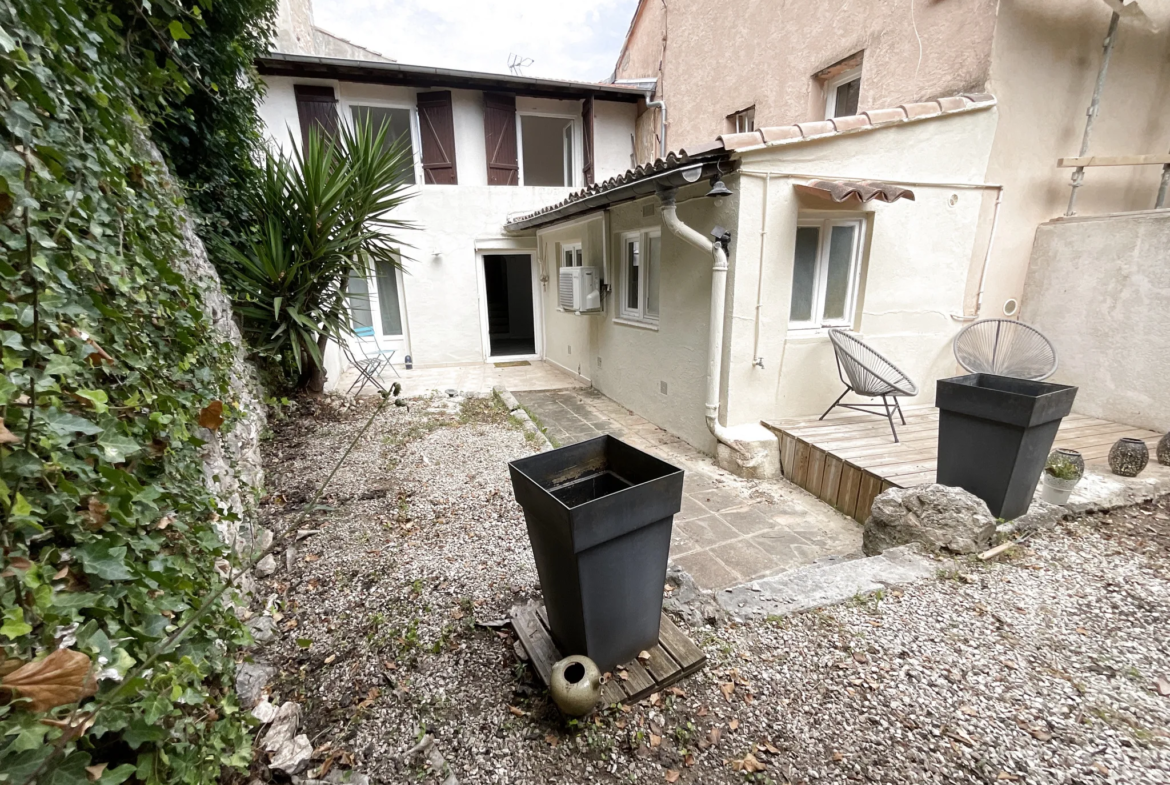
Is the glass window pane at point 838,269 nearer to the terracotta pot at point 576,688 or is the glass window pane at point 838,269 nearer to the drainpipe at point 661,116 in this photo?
the terracotta pot at point 576,688

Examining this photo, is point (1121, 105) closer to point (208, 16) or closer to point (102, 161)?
point (102, 161)

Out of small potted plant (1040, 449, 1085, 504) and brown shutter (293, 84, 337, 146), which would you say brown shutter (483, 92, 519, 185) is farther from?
→ small potted plant (1040, 449, 1085, 504)

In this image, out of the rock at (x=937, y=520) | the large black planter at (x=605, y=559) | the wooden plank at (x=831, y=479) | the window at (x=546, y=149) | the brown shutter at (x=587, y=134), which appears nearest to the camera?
the large black planter at (x=605, y=559)

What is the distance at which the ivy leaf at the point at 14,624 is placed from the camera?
79 centimetres

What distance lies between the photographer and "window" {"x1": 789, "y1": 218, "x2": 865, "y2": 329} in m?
4.51

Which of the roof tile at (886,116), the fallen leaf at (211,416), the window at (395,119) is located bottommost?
the fallen leaf at (211,416)

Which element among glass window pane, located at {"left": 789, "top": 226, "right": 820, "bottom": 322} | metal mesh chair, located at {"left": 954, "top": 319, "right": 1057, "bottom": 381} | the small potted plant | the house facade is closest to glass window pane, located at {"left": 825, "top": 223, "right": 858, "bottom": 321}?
glass window pane, located at {"left": 789, "top": 226, "right": 820, "bottom": 322}

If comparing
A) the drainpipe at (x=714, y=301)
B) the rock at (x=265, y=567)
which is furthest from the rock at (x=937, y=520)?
the rock at (x=265, y=567)

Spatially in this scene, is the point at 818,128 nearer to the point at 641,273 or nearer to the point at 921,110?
the point at 921,110

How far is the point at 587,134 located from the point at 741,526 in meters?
8.35

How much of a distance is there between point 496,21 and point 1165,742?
28858 mm

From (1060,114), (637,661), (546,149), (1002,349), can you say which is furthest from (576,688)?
(546,149)

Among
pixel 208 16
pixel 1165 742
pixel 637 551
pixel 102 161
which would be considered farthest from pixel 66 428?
pixel 208 16

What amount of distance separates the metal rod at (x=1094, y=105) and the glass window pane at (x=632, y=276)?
14.8 feet
